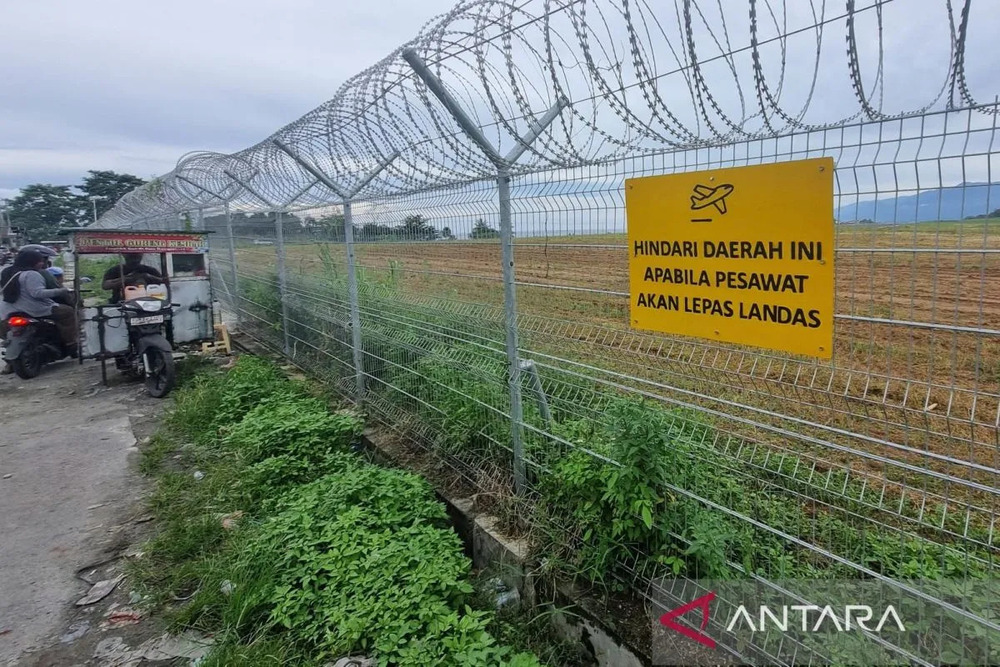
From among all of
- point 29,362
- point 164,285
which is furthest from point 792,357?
point 29,362

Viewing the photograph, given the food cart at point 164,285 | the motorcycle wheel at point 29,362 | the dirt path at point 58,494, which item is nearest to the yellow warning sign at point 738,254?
the dirt path at point 58,494

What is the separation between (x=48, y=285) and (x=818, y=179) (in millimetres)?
9425

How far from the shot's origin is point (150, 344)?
6512mm

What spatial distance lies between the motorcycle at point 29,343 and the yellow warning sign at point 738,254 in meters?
8.28

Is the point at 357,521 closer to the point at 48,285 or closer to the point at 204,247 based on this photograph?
the point at 204,247

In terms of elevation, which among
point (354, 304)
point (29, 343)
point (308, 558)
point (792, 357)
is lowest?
point (308, 558)

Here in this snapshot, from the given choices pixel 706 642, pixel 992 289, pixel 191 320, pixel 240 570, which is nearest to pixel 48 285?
pixel 191 320

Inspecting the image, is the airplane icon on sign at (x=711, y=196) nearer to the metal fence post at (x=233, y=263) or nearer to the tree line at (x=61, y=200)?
the metal fence post at (x=233, y=263)

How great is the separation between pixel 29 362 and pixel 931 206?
9361mm

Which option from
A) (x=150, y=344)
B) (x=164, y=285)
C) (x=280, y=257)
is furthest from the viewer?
(x=164, y=285)

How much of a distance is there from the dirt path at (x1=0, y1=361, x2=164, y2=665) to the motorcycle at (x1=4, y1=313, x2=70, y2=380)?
42 cm

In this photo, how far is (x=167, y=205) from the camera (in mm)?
12531

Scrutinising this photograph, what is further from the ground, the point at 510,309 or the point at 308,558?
the point at 510,309

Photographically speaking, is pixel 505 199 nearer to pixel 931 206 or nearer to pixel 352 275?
pixel 931 206
